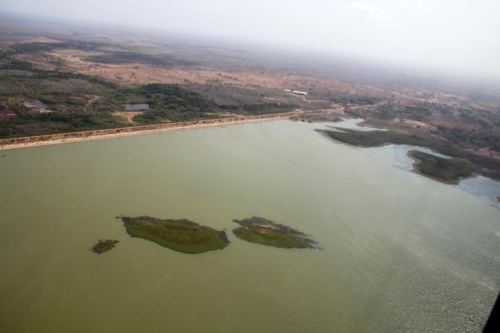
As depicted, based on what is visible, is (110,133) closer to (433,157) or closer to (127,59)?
(433,157)

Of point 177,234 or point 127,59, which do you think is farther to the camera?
point 127,59

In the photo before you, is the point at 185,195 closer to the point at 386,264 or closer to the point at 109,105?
the point at 386,264

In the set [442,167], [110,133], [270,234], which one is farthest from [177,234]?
[442,167]

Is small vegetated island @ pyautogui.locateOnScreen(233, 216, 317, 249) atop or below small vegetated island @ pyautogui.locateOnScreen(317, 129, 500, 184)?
below

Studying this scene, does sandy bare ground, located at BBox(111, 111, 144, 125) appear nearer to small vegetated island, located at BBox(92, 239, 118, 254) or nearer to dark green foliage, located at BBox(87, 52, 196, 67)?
small vegetated island, located at BBox(92, 239, 118, 254)

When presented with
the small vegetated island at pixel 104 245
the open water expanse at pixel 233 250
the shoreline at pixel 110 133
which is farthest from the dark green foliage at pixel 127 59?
the small vegetated island at pixel 104 245

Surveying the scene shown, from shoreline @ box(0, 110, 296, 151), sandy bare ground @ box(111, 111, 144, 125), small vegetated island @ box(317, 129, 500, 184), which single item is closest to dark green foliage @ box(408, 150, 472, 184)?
small vegetated island @ box(317, 129, 500, 184)

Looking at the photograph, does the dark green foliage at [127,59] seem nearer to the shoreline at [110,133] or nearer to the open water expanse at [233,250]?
the shoreline at [110,133]
